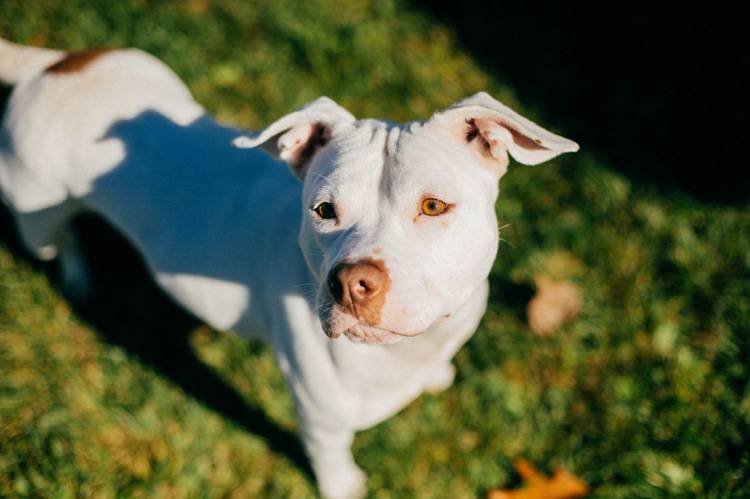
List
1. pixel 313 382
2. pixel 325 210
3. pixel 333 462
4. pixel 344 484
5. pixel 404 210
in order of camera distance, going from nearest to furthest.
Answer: pixel 404 210
pixel 325 210
pixel 313 382
pixel 333 462
pixel 344 484

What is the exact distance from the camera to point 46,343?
13.3 ft

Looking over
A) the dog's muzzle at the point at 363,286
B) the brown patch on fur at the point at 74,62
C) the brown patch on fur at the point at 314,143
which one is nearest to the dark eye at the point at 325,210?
the dog's muzzle at the point at 363,286

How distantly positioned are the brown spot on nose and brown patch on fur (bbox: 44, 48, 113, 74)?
2094 millimetres

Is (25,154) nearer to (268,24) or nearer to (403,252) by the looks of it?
(403,252)

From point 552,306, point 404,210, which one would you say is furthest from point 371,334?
point 552,306

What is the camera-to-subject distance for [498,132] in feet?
Answer: 7.88

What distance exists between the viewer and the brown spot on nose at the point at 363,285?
207 centimetres

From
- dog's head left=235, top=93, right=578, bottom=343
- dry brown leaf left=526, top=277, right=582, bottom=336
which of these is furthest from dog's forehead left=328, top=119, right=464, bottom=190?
dry brown leaf left=526, top=277, right=582, bottom=336

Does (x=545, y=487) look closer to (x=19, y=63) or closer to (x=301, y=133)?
(x=301, y=133)

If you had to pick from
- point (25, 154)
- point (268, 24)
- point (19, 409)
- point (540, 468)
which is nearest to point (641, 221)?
point (540, 468)

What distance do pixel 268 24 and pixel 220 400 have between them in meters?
3.05

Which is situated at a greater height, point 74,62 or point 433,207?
point 433,207

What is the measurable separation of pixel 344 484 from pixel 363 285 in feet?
6.18

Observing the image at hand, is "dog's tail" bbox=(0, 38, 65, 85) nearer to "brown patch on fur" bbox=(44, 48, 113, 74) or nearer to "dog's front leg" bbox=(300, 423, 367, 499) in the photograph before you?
"brown patch on fur" bbox=(44, 48, 113, 74)
